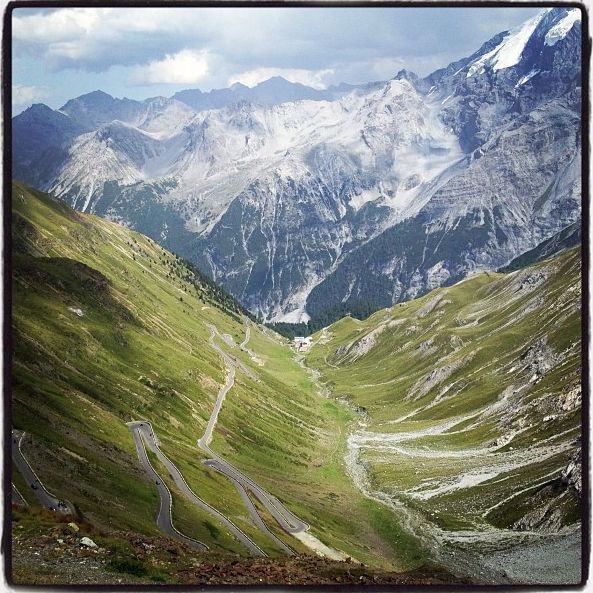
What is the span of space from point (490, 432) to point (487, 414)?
10.2 metres

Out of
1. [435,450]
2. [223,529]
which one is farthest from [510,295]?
[223,529]

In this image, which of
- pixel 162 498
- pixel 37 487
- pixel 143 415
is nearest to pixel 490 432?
pixel 143 415

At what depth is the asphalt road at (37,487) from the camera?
3672 centimetres

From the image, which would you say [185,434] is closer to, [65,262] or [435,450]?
[435,450]

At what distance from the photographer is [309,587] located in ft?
72.1

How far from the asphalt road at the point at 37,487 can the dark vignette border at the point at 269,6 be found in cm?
1390

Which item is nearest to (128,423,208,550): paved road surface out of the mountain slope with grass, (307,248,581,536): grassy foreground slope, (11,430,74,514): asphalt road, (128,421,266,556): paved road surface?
(128,421,266,556): paved road surface

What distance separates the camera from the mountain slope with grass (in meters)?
54.8

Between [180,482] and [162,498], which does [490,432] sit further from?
[162,498]

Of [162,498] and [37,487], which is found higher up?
[37,487]

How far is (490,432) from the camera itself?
104m

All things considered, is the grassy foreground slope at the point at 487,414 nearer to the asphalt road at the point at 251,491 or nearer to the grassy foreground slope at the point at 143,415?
the grassy foreground slope at the point at 143,415

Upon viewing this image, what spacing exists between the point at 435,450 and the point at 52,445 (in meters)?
71.5

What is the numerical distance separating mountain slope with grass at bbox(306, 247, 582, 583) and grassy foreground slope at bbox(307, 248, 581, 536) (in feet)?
0.95
